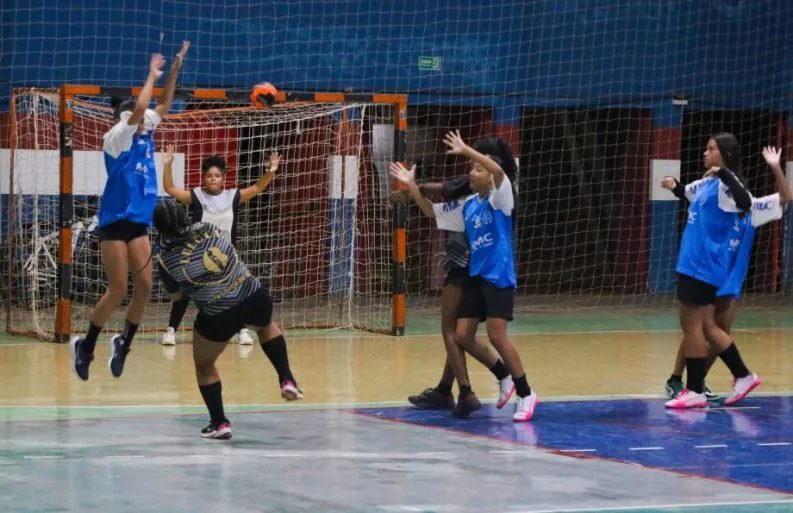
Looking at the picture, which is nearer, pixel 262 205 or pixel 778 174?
pixel 778 174

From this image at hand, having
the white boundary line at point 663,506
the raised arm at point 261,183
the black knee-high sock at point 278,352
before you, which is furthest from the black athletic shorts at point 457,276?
the raised arm at point 261,183

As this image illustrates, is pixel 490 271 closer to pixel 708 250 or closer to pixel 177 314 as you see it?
pixel 708 250

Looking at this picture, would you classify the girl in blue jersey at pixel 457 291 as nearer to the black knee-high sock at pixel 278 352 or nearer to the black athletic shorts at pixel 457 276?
the black athletic shorts at pixel 457 276

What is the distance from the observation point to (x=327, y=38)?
19141 millimetres

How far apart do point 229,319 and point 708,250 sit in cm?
360

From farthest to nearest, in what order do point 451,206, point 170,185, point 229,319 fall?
point 170,185 < point 451,206 < point 229,319

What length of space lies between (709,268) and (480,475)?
10.4ft

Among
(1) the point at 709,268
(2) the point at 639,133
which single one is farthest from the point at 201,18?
(1) the point at 709,268

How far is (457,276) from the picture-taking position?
10023mm

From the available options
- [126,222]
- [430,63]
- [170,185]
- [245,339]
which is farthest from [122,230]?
[430,63]

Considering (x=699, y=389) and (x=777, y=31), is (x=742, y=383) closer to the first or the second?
(x=699, y=389)

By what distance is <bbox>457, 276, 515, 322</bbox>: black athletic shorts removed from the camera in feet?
31.6

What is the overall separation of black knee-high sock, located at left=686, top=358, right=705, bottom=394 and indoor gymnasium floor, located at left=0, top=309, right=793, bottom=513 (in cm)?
20

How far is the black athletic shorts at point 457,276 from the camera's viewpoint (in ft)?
32.7
